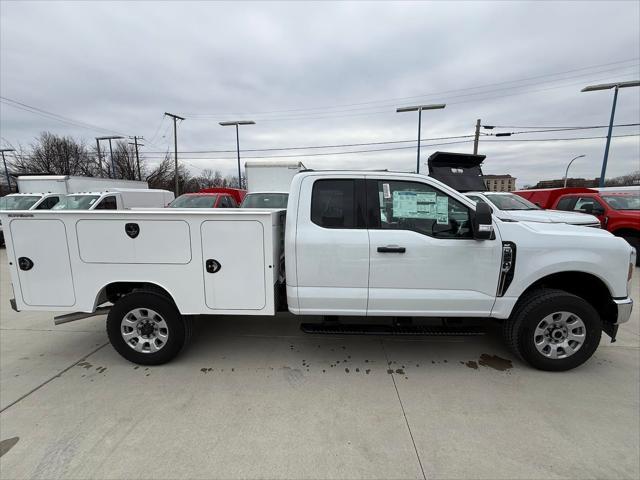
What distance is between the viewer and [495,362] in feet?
11.4

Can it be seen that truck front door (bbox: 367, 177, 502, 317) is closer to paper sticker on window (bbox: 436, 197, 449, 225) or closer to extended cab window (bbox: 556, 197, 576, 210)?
paper sticker on window (bbox: 436, 197, 449, 225)

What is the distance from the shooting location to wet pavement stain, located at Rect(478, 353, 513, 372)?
3.37 meters

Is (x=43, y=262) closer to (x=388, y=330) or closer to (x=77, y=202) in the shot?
(x=388, y=330)

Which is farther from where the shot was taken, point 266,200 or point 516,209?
point 266,200

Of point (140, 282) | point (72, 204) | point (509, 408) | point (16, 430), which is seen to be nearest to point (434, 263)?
point (509, 408)

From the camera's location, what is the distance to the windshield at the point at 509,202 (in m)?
8.49

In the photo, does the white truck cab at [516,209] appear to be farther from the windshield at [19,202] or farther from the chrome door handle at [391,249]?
the windshield at [19,202]

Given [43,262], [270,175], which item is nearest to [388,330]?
[43,262]

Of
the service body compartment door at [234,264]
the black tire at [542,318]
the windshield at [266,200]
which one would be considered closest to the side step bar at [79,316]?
the service body compartment door at [234,264]

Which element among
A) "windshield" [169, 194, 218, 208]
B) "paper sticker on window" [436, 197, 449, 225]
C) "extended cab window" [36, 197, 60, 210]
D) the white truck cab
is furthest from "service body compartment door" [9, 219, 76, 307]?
"extended cab window" [36, 197, 60, 210]

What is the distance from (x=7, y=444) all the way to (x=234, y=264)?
210 centimetres

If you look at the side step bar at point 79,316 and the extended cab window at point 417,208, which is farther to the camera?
the side step bar at point 79,316

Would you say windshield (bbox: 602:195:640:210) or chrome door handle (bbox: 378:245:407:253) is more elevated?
windshield (bbox: 602:195:640:210)

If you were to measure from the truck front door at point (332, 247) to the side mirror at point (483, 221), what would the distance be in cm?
102
